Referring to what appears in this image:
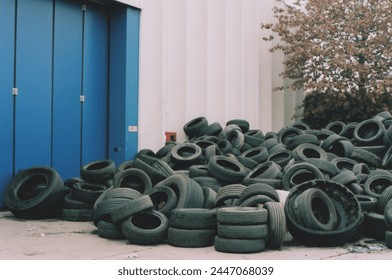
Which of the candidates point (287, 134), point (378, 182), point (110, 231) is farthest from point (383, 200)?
point (287, 134)

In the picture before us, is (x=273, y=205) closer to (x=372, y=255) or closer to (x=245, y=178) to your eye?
(x=372, y=255)

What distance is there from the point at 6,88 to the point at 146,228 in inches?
155

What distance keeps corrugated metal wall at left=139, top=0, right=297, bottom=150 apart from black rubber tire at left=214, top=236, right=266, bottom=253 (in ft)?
17.2

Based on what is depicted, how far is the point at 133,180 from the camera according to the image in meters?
7.79

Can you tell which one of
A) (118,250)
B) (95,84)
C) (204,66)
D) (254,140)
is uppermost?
(204,66)

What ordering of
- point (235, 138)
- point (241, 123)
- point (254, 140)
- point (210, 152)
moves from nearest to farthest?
point (210, 152) → point (254, 140) → point (235, 138) → point (241, 123)

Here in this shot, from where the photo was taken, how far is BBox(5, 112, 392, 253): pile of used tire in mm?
5781

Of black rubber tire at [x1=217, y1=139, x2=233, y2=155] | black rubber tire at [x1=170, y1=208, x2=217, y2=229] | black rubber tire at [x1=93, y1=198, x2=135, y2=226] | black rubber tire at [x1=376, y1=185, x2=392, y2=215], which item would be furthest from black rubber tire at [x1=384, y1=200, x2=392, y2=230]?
black rubber tire at [x1=217, y1=139, x2=233, y2=155]

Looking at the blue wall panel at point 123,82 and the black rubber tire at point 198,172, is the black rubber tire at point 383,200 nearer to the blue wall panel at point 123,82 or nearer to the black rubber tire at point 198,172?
the black rubber tire at point 198,172

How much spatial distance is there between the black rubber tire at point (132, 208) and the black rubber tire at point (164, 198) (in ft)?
1.53

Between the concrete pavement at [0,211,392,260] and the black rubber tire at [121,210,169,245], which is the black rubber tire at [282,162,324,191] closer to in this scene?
the concrete pavement at [0,211,392,260]

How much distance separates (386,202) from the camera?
6.50m

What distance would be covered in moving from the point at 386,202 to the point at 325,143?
361cm

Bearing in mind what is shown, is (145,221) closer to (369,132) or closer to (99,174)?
(99,174)
